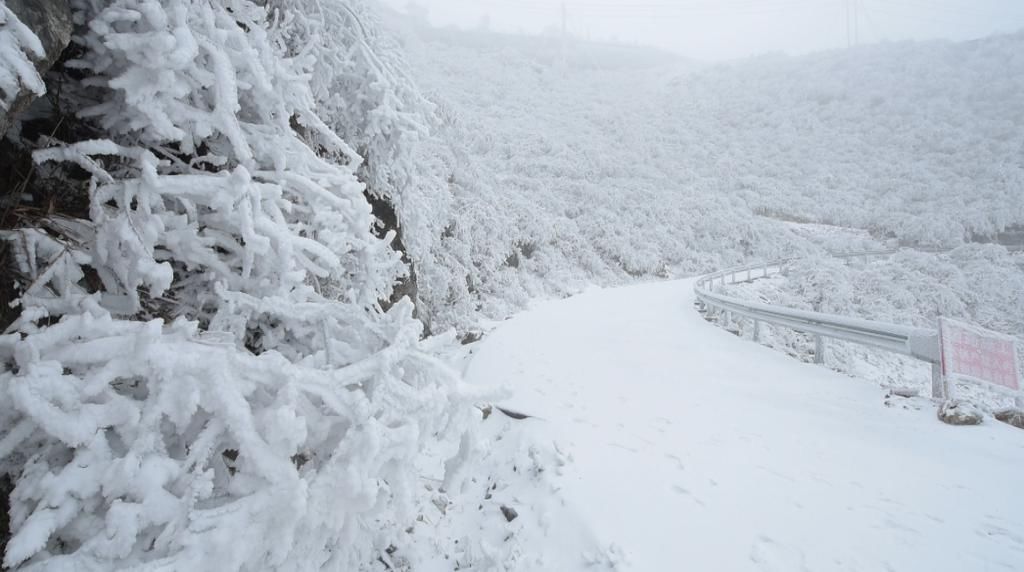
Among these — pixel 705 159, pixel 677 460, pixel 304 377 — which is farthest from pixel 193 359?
pixel 705 159

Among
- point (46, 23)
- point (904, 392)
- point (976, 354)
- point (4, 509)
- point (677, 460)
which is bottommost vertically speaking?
point (904, 392)

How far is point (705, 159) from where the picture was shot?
1674 inches

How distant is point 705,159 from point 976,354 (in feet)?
135

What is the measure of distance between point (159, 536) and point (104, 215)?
1.49 metres

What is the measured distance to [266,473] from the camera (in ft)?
6.03

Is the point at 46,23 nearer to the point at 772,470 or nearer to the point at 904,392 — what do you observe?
the point at 772,470

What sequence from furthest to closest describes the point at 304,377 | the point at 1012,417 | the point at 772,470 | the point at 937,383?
the point at 937,383 < the point at 1012,417 < the point at 772,470 < the point at 304,377

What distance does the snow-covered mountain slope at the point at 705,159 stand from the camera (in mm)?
19859

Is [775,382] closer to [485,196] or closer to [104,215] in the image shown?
[104,215]

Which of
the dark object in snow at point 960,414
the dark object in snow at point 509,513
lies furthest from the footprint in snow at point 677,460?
the dark object in snow at point 960,414

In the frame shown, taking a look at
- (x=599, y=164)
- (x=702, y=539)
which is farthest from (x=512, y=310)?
(x=599, y=164)

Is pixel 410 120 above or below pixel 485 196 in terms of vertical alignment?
above

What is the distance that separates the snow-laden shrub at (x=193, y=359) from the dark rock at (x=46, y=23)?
0.51 feet

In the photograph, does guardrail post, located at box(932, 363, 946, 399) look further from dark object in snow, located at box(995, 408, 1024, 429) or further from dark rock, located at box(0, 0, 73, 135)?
dark rock, located at box(0, 0, 73, 135)
